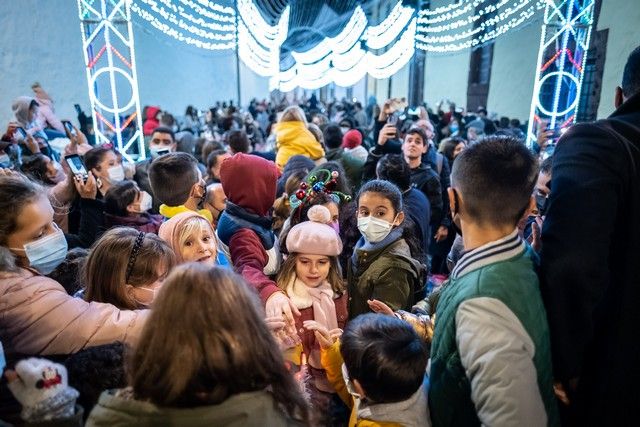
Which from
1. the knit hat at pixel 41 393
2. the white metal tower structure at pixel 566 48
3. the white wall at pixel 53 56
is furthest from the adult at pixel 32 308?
the white metal tower structure at pixel 566 48

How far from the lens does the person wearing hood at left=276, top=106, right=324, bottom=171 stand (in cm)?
518

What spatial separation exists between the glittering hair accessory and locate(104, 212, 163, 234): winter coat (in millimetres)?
1028

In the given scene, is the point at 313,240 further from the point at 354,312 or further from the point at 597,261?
the point at 597,261

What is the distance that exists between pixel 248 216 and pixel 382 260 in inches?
34.3

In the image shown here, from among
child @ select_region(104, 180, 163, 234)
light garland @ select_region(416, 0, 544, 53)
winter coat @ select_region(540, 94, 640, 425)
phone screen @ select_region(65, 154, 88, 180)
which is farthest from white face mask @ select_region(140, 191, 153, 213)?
light garland @ select_region(416, 0, 544, 53)

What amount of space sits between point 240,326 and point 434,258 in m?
4.50

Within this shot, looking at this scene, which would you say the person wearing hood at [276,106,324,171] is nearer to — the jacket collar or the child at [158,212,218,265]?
the child at [158,212,218,265]

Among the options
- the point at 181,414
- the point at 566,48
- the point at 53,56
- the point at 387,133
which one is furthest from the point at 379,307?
the point at 53,56

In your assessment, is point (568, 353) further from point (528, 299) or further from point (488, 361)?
point (488, 361)

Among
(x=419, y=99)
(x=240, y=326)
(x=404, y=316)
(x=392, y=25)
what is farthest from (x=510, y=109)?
(x=240, y=326)

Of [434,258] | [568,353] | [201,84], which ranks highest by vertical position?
[201,84]

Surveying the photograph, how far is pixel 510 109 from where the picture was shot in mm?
12383

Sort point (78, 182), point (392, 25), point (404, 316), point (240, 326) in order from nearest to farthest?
point (240, 326)
point (404, 316)
point (78, 182)
point (392, 25)

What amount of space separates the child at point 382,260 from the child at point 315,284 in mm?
136
